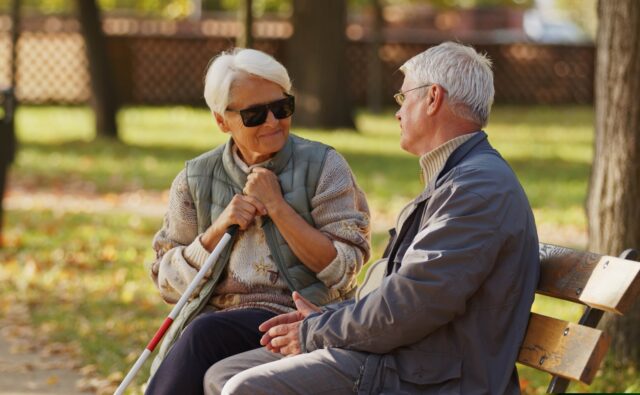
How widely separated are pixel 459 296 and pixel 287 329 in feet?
2.19

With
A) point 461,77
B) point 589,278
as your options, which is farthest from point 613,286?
→ point 461,77

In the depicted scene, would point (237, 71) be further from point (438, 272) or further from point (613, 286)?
point (613, 286)

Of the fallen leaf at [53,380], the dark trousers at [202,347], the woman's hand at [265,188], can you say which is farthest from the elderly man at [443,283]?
the fallen leaf at [53,380]

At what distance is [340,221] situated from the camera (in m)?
4.67

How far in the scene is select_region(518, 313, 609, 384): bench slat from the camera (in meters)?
3.70

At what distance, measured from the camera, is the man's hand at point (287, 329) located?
4.09 metres

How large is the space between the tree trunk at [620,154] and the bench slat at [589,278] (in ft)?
8.56

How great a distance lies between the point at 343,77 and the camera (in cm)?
2083

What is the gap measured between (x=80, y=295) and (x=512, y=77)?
73.0 ft

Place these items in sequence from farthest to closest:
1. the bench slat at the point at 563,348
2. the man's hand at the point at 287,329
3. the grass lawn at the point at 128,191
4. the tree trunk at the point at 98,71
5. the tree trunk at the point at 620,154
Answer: the tree trunk at the point at 98,71, the grass lawn at the point at 128,191, the tree trunk at the point at 620,154, the man's hand at the point at 287,329, the bench slat at the point at 563,348

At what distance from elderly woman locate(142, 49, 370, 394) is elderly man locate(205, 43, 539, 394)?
0.61m

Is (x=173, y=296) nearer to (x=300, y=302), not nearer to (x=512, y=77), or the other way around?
(x=300, y=302)

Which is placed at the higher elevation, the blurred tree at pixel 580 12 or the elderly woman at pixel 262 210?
the elderly woman at pixel 262 210

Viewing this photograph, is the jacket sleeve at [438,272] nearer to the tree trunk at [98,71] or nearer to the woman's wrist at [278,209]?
the woman's wrist at [278,209]
